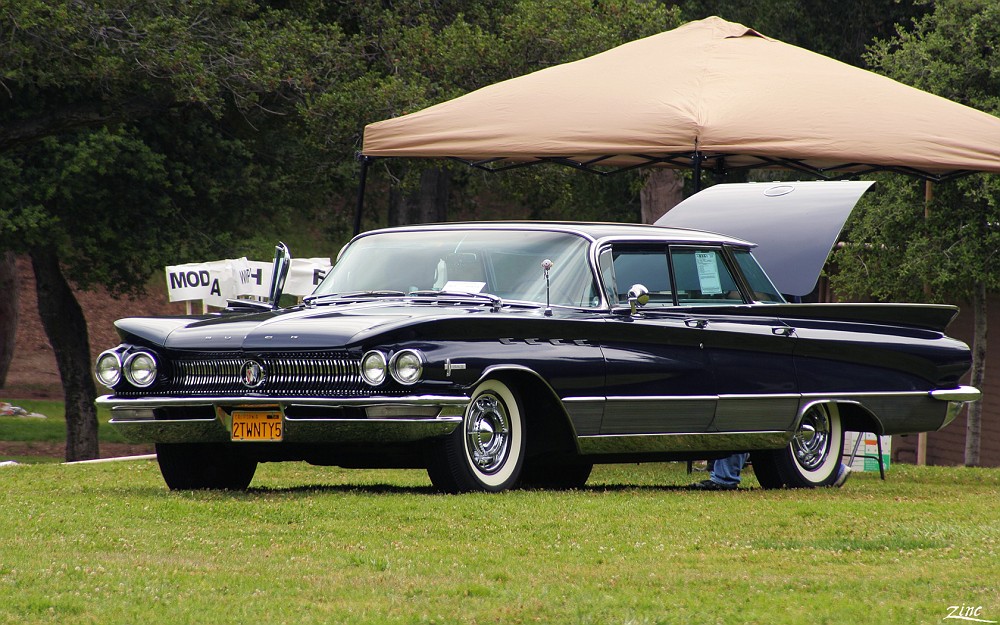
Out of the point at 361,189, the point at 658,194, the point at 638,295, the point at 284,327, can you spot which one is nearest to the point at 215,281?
the point at 658,194

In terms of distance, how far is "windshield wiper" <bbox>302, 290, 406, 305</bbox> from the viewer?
368 inches

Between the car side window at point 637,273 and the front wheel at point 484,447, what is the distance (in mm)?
1091

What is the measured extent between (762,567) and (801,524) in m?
1.54

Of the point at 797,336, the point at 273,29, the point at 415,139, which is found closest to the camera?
the point at 797,336

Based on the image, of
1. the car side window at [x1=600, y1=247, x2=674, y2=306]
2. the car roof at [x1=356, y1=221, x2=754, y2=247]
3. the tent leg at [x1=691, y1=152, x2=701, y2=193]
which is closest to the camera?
the car side window at [x1=600, y1=247, x2=674, y2=306]

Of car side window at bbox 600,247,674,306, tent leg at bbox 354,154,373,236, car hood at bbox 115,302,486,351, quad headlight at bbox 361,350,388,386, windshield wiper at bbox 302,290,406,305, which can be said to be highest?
tent leg at bbox 354,154,373,236

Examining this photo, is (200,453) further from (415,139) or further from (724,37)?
(724,37)

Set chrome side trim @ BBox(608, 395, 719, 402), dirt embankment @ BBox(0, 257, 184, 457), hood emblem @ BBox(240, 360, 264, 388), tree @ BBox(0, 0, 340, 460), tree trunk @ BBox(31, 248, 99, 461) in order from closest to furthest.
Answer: hood emblem @ BBox(240, 360, 264, 388), chrome side trim @ BBox(608, 395, 719, 402), tree @ BBox(0, 0, 340, 460), tree trunk @ BBox(31, 248, 99, 461), dirt embankment @ BBox(0, 257, 184, 457)

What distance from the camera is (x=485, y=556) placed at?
21.2ft

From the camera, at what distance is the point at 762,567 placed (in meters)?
6.36

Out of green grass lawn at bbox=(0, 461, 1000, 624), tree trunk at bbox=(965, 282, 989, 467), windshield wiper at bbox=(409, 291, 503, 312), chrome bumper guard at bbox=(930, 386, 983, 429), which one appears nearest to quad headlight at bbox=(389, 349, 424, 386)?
green grass lawn at bbox=(0, 461, 1000, 624)

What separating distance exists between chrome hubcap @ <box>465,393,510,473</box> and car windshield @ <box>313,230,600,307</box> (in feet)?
2.54

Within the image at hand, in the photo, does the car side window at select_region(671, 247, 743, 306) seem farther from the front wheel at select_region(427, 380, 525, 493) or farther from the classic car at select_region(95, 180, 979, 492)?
the front wheel at select_region(427, 380, 525, 493)

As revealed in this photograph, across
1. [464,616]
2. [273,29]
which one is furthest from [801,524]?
[273,29]
